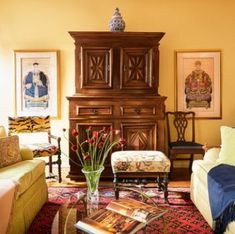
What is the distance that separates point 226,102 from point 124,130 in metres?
1.77

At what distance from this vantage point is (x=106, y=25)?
4.50 m

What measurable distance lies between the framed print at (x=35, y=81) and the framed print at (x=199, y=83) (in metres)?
1.91

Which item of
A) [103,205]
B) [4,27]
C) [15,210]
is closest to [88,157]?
[103,205]

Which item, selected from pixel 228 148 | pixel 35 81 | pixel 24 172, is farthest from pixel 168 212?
pixel 35 81

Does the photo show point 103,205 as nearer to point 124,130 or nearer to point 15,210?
point 15,210

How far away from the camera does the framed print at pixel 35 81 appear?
4508 mm

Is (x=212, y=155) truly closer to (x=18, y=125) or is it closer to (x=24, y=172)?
(x=24, y=172)

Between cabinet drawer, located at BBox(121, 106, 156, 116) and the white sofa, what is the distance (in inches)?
42.6

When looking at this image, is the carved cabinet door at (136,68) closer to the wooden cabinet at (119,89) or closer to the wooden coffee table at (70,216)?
the wooden cabinet at (119,89)

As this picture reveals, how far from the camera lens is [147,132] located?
395 cm

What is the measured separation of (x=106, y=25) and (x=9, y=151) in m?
2.51

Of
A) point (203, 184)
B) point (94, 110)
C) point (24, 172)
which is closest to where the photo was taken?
point (24, 172)

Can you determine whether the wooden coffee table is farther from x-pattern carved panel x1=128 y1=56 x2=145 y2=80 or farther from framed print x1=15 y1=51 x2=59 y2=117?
framed print x1=15 y1=51 x2=59 y2=117

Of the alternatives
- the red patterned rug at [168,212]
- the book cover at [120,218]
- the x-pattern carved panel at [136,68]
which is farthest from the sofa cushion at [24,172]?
the x-pattern carved panel at [136,68]
